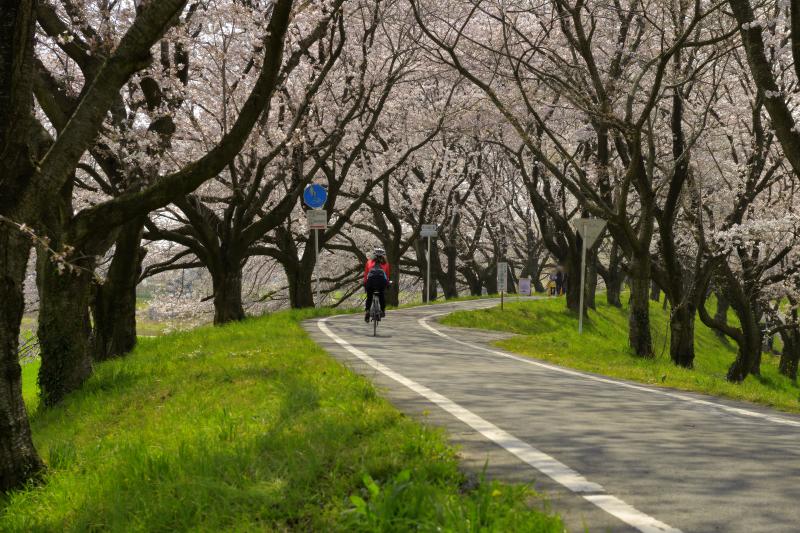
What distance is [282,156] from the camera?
22328 millimetres

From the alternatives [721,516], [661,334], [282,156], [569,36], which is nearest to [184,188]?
[721,516]

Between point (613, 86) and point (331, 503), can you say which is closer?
point (331, 503)

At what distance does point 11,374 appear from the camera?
6793 mm

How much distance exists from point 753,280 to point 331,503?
58.3ft

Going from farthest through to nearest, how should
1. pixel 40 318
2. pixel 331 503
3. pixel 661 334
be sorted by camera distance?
pixel 661 334, pixel 40 318, pixel 331 503

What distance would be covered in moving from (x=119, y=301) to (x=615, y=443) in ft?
37.1

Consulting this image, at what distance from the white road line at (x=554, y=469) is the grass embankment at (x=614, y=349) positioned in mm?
3735

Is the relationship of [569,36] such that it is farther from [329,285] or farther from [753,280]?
[329,285]

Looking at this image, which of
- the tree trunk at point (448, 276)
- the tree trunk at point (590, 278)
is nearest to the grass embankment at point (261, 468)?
the tree trunk at point (590, 278)

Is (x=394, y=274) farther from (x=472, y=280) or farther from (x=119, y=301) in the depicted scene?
(x=119, y=301)

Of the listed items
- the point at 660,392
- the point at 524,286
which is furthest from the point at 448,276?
the point at 660,392

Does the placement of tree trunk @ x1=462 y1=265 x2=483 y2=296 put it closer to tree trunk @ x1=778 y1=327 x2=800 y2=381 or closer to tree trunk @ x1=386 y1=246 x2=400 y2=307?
tree trunk @ x1=386 y1=246 x2=400 y2=307

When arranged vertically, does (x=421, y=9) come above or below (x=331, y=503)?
above

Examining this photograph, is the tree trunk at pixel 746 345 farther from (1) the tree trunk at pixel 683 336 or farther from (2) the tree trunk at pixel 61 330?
(2) the tree trunk at pixel 61 330
